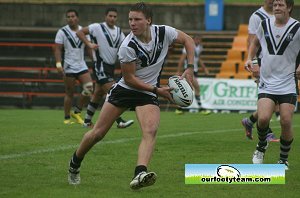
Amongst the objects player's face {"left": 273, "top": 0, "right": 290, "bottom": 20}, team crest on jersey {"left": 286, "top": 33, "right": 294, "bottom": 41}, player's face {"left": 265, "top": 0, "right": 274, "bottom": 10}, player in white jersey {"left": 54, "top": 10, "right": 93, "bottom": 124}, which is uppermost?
player's face {"left": 273, "top": 0, "right": 290, "bottom": 20}

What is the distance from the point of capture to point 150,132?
866 centimetres

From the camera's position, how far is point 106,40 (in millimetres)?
16109

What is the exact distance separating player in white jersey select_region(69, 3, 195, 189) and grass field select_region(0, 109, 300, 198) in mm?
485

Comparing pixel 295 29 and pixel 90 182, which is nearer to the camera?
pixel 90 182

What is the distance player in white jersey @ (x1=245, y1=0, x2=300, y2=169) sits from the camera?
1028 centimetres

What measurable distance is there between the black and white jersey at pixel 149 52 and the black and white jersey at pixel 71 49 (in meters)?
8.62

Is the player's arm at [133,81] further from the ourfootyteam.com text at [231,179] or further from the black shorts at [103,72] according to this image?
the black shorts at [103,72]

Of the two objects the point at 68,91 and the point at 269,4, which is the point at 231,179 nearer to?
the point at 269,4

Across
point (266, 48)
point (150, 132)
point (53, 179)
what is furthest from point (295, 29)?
point (53, 179)

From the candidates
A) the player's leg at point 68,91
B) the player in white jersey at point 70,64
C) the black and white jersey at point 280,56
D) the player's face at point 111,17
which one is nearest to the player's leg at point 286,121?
the black and white jersey at point 280,56

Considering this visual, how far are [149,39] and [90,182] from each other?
5.86 ft

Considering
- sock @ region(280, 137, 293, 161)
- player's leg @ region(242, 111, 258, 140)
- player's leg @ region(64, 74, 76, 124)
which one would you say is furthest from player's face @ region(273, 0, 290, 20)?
player's leg @ region(64, 74, 76, 124)

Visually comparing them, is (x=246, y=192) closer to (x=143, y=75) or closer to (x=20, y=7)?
(x=143, y=75)

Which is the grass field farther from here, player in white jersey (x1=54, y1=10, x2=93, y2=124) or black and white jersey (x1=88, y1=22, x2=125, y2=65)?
black and white jersey (x1=88, y1=22, x2=125, y2=65)
